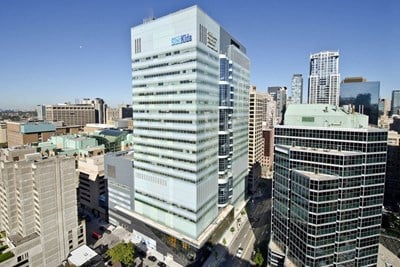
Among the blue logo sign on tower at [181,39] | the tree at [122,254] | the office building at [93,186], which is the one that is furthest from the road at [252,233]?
the blue logo sign on tower at [181,39]

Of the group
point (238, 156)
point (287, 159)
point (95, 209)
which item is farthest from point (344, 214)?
point (95, 209)

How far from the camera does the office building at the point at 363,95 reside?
176 meters

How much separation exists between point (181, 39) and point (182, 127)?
2335 cm

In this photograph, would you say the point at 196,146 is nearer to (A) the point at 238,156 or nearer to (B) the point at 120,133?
(A) the point at 238,156

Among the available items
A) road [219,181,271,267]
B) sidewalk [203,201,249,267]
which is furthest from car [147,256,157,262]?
Result: road [219,181,271,267]

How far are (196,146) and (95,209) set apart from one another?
62.6 meters

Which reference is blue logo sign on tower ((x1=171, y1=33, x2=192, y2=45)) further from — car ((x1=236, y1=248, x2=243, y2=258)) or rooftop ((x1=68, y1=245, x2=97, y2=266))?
rooftop ((x1=68, y1=245, x2=97, y2=266))

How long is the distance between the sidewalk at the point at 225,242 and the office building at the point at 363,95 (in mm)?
130085

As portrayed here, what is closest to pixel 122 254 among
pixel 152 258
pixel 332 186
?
pixel 152 258

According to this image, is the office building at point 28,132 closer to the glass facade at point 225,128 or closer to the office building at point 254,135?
the office building at point 254,135

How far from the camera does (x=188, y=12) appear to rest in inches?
2414

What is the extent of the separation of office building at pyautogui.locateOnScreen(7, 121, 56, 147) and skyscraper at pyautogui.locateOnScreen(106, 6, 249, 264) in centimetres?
13620

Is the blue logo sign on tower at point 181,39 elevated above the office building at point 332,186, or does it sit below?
above

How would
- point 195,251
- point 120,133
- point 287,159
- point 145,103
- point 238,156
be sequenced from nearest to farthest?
point 287,159 → point 195,251 → point 145,103 → point 238,156 → point 120,133
